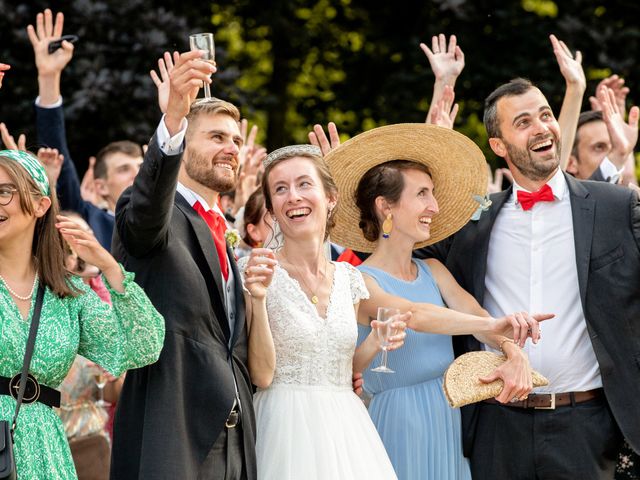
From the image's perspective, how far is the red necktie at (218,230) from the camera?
4.68 metres

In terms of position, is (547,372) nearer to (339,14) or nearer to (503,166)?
(503,166)

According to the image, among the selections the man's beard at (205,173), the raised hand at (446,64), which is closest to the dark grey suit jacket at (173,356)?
the man's beard at (205,173)

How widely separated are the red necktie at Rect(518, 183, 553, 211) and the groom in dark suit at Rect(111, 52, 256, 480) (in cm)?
167

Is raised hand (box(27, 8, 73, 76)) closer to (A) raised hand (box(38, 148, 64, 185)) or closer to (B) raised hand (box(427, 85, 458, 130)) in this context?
(A) raised hand (box(38, 148, 64, 185))

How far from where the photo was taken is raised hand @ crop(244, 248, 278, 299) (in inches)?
173

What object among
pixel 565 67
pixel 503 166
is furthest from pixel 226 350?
pixel 503 166

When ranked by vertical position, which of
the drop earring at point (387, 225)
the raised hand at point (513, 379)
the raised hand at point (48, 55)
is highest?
the raised hand at point (48, 55)

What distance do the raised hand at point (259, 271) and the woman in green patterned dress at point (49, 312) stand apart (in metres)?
0.45

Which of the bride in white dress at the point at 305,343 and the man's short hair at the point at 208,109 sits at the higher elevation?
the man's short hair at the point at 208,109

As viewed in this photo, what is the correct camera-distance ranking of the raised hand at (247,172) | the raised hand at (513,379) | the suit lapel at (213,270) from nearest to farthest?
the suit lapel at (213,270)
the raised hand at (513,379)
the raised hand at (247,172)

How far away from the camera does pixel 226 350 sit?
14.7 ft

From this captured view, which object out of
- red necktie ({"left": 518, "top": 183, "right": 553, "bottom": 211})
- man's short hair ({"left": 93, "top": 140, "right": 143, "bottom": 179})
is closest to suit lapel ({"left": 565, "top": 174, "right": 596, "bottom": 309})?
red necktie ({"left": 518, "top": 183, "right": 553, "bottom": 211})

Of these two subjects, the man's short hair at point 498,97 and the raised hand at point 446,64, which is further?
the raised hand at point 446,64

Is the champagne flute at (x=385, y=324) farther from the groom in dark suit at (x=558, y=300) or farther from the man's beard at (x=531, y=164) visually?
the man's beard at (x=531, y=164)
